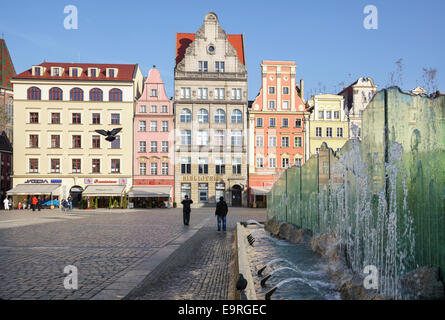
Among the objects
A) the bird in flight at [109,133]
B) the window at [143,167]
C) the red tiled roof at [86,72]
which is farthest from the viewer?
the window at [143,167]

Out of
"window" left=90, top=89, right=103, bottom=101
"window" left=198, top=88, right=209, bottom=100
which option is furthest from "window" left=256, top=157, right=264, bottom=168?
"window" left=90, top=89, right=103, bottom=101

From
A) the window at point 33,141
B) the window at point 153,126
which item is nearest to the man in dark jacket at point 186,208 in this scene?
the window at point 153,126

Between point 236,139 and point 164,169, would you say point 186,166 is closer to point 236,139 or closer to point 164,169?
point 164,169

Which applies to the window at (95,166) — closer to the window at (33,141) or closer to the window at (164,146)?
the window at (33,141)

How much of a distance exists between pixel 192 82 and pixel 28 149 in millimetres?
21011

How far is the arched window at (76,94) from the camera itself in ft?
167

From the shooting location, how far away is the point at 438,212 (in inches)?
235

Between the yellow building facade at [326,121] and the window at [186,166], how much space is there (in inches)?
568

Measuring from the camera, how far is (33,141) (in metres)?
50.6

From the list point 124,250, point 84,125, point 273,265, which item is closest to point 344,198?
point 273,265

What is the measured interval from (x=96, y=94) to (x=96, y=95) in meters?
0.13

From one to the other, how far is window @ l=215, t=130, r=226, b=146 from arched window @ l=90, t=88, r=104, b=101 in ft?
47.6

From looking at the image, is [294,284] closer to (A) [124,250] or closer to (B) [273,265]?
(B) [273,265]

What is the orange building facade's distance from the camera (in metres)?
50.9
